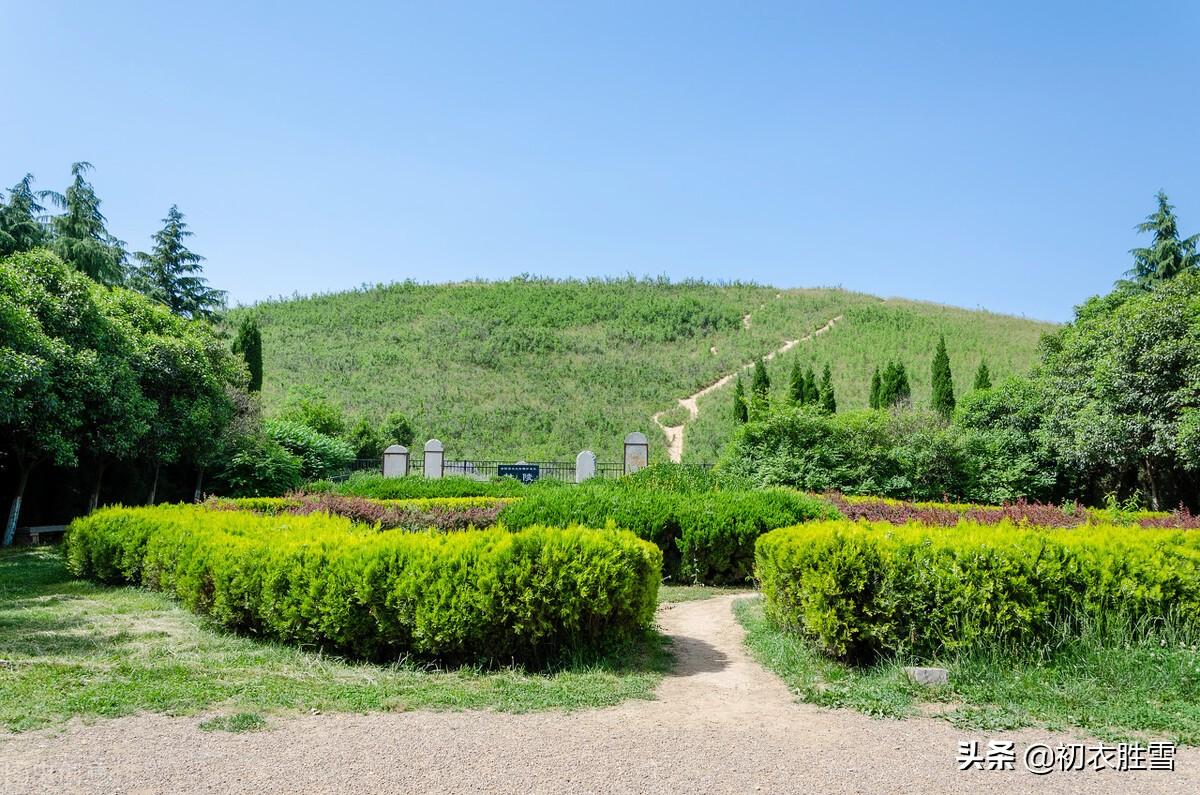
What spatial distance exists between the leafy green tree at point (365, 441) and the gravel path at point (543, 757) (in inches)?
942

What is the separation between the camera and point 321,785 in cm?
323

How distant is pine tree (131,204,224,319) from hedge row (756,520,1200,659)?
26.9 metres

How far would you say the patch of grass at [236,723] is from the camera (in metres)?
3.86

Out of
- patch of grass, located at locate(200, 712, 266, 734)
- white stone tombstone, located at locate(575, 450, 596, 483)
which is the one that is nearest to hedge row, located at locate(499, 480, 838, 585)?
patch of grass, located at locate(200, 712, 266, 734)

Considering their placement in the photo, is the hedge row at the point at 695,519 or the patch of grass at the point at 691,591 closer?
the patch of grass at the point at 691,591

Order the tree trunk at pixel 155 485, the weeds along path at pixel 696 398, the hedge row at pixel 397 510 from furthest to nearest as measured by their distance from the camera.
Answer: the weeds along path at pixel 696 398, the tree trunk at pixel 155 485, the hedge row at pixel 397 510

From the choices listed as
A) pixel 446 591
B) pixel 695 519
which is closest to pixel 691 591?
pixel 695 519

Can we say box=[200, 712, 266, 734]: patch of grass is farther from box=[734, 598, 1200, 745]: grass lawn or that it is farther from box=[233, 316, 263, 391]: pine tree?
box=[233, 316, 263, 391]: pine tree

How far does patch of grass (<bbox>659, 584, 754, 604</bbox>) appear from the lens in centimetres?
820

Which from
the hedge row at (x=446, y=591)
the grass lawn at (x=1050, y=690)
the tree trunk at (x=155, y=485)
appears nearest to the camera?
the grass lawn at (x=1050, y=690)

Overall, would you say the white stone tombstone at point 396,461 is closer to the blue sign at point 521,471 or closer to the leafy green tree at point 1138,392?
the blue sign at point 521,471

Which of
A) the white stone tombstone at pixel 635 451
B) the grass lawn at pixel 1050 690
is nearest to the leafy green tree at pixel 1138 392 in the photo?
the grass lawn at pixel 1050 690

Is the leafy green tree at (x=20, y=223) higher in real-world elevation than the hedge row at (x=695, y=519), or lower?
higher

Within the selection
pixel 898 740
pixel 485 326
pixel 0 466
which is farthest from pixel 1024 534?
pixel 485 326
